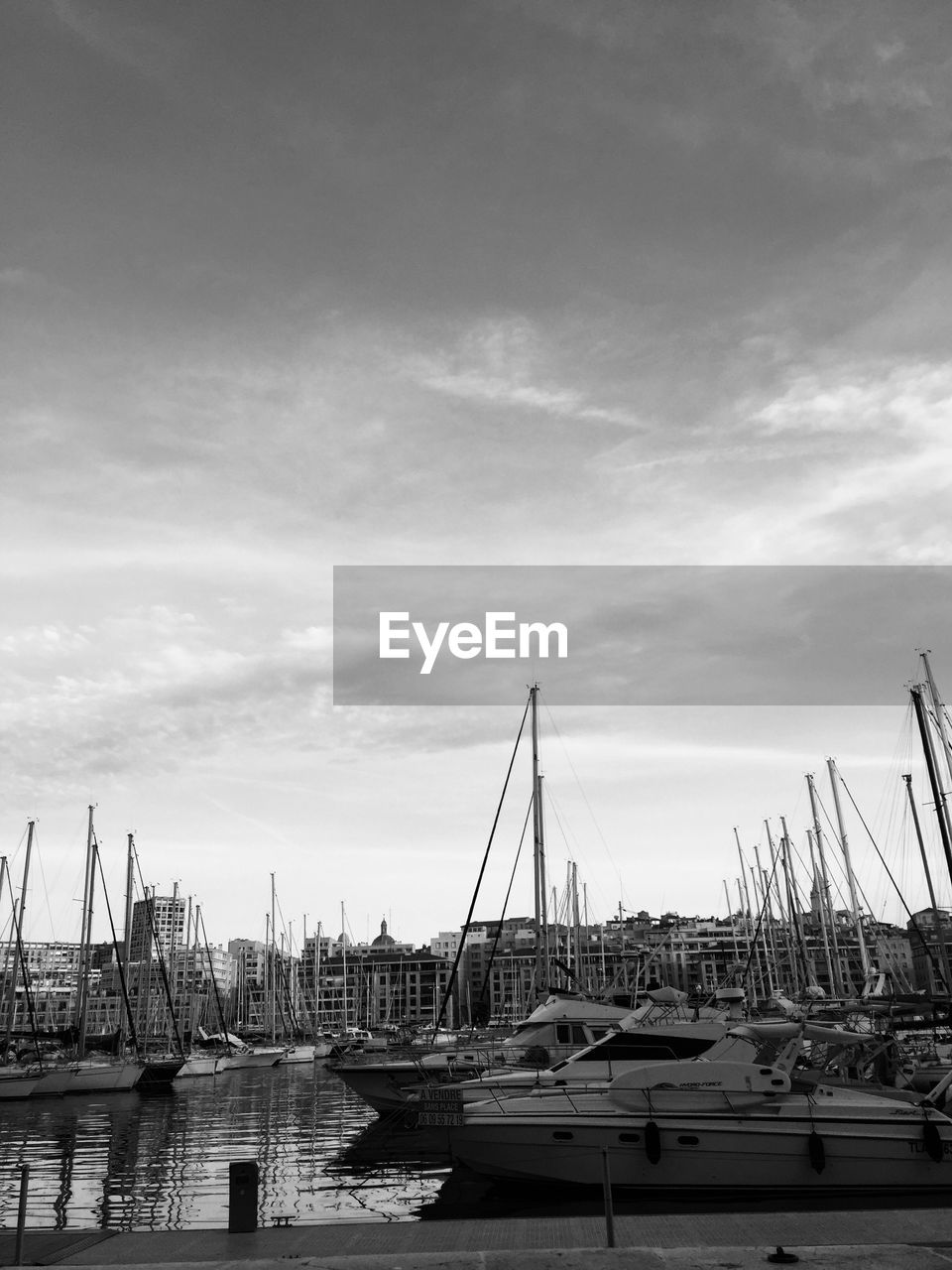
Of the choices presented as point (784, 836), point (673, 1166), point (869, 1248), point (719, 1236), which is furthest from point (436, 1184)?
point (784, 836)

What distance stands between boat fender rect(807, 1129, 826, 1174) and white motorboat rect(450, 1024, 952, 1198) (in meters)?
0.02

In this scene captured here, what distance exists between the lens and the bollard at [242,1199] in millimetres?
12242

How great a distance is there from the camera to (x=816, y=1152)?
16.6 metres

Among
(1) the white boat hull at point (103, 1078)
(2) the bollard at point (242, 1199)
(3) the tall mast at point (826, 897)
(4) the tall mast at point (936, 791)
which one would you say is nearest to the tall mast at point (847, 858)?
(3) the tall mast at point (826, 897)

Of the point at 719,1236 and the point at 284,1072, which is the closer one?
the point at 719,1236

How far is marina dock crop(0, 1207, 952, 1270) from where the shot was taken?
30.5ft

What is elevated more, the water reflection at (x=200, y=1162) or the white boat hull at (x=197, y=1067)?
the water reflection at (x=200, y=1162)

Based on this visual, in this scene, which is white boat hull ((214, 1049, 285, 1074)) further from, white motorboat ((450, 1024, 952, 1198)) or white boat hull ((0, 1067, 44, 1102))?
white motorboat ((450, 1024, 952, 1198))

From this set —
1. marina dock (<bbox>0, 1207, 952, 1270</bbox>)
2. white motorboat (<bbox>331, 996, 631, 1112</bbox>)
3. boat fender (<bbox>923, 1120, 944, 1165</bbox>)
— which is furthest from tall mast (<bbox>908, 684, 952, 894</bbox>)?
marina dock (<bbox>0, 1207, 952, 1270</bbox>)

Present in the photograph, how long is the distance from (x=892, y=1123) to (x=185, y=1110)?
3081cm

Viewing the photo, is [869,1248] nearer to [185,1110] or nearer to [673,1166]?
[673,1166]

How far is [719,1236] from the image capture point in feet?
36.7

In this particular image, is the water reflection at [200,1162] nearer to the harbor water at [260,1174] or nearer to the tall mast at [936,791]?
the harbor water at [260,1174]

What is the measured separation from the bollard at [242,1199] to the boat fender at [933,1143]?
11.5m
